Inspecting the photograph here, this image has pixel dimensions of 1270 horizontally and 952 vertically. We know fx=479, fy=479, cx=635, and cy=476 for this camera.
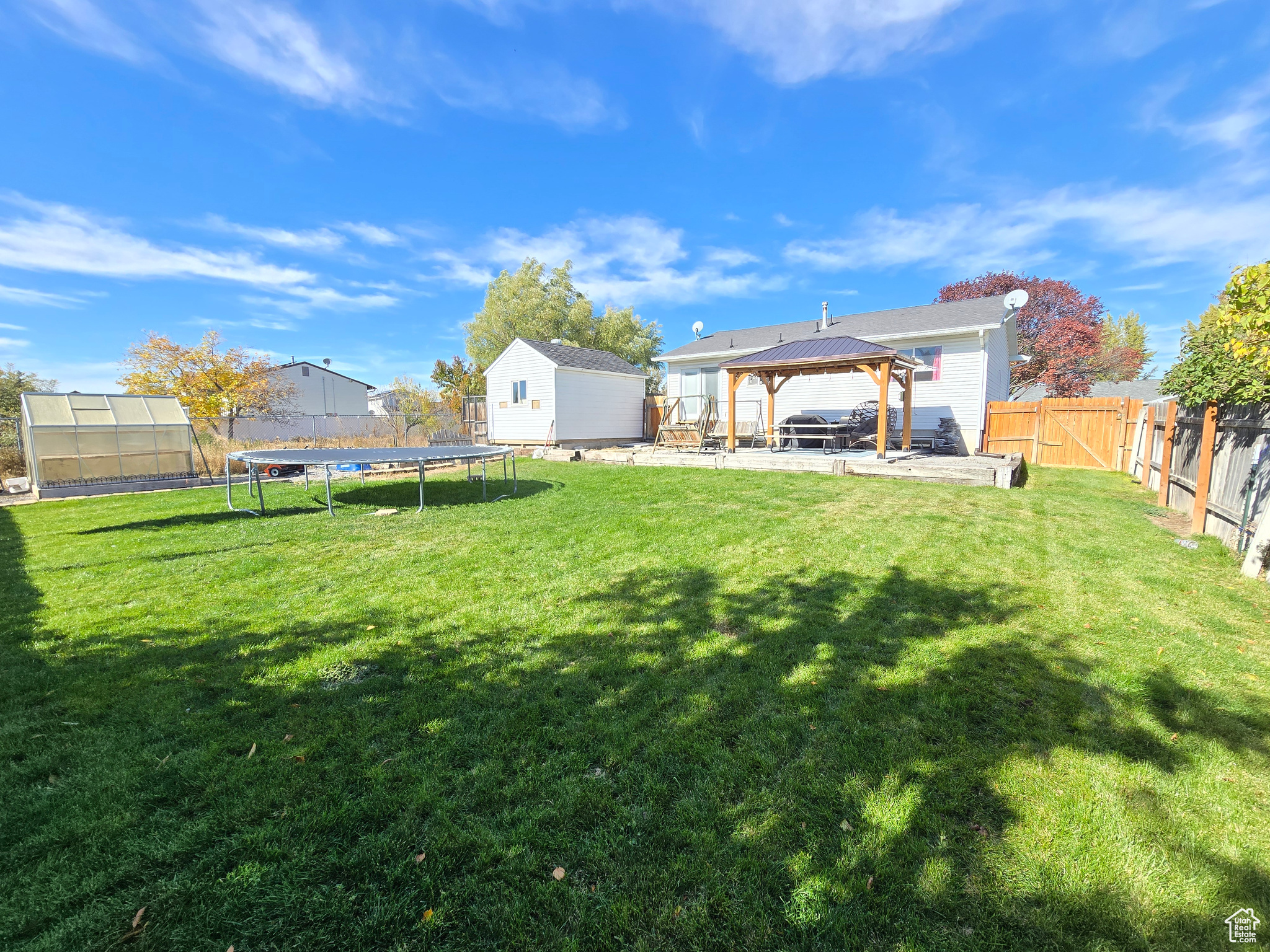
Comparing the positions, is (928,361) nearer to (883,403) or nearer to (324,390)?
(883,403)

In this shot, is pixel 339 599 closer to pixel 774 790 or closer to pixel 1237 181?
pixel 774 790

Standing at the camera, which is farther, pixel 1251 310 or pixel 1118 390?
pixel 1118 390

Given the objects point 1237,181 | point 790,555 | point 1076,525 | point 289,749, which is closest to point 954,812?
point 289,749

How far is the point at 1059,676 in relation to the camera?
2715 mm

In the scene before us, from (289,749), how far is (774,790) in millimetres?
2106

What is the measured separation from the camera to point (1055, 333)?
26.5m

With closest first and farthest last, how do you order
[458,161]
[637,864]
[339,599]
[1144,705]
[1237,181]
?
[637,864] → [1144,705] → [339,599] → [1237,181] → [458,161]

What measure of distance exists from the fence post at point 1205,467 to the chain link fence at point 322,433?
539 inches

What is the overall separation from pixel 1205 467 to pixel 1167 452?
2504mm

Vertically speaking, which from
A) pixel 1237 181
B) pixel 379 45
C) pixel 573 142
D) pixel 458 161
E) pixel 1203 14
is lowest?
pixel 1237 181

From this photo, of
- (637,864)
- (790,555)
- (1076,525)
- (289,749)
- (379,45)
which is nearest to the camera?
(637,864)

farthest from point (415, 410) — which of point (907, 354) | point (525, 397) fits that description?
point (907, 354)

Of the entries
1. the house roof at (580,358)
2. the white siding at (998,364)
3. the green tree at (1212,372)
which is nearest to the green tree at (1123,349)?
the white siding at (998,364)

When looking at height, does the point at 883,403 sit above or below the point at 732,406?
below
